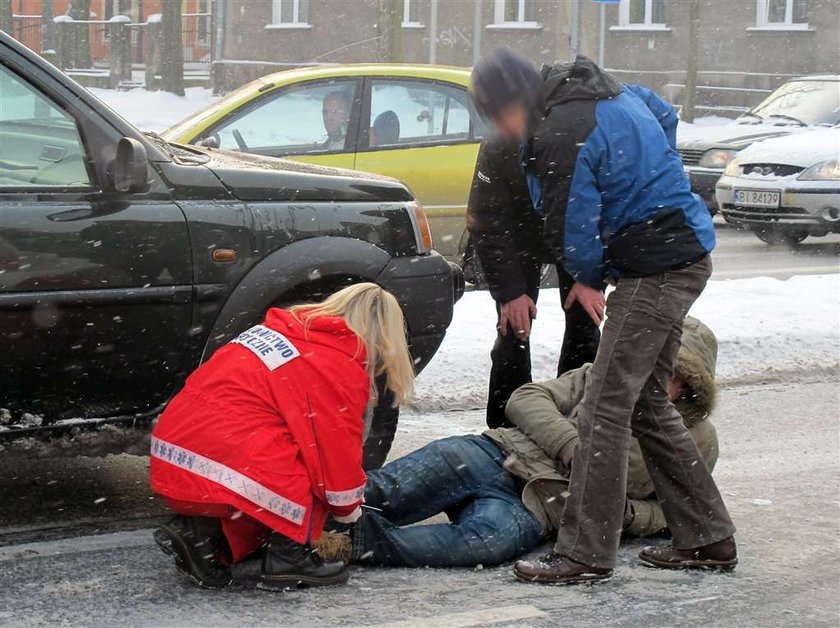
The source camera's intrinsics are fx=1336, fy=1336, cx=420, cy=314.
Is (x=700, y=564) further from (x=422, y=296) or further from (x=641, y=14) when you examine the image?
(x=641, y=14)

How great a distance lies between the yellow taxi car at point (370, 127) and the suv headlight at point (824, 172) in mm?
5234

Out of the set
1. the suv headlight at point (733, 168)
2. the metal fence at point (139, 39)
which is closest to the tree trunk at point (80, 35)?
the metal fence at point (139, 39)

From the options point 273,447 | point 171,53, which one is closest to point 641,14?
point 171,53

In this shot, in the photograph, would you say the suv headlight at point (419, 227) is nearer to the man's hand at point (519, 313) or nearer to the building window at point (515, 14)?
the man's hand at point (519, 313)

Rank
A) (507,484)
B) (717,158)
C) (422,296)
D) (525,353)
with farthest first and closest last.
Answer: (717,158) → (525,353) → (422,296) → (507,484)

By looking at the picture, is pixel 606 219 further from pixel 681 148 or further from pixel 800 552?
pixel 681 148

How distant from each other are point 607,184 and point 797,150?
10086mm

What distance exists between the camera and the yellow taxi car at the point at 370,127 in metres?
8.90

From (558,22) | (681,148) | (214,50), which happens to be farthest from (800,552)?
(214,50)

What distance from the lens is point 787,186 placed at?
43.5ft

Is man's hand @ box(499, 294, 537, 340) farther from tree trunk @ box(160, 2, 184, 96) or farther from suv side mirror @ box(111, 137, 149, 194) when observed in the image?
tree trunk @ box(160, 2, 184, 96)

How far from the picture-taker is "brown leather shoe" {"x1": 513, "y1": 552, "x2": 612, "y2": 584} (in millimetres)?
4188

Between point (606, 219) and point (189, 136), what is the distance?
202 inches

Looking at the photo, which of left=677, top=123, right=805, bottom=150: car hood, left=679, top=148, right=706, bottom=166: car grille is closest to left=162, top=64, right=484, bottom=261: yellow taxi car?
left=677, top=123, right=805, bottom=150: car hood
